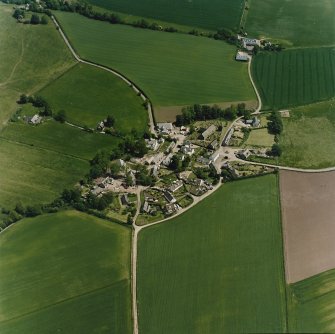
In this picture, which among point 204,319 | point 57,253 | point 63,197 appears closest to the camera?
point 204,319

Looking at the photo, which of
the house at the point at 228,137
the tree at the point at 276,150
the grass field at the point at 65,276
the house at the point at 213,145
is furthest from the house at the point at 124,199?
the tree at the point at 276,150

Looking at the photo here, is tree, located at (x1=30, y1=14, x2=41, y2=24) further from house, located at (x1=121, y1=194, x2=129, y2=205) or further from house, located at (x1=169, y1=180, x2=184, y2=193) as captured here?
house, located at (x1=169, y1=180, x2=184, y2=193)

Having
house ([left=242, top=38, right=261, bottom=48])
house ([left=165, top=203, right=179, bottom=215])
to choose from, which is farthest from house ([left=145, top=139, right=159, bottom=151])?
house ([left=242, top=38, right=261, bottom=48])

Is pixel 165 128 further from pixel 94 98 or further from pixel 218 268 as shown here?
pixel 218 268

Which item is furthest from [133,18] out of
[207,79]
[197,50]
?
[207,79]

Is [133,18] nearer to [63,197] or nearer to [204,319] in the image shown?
[63,197]
